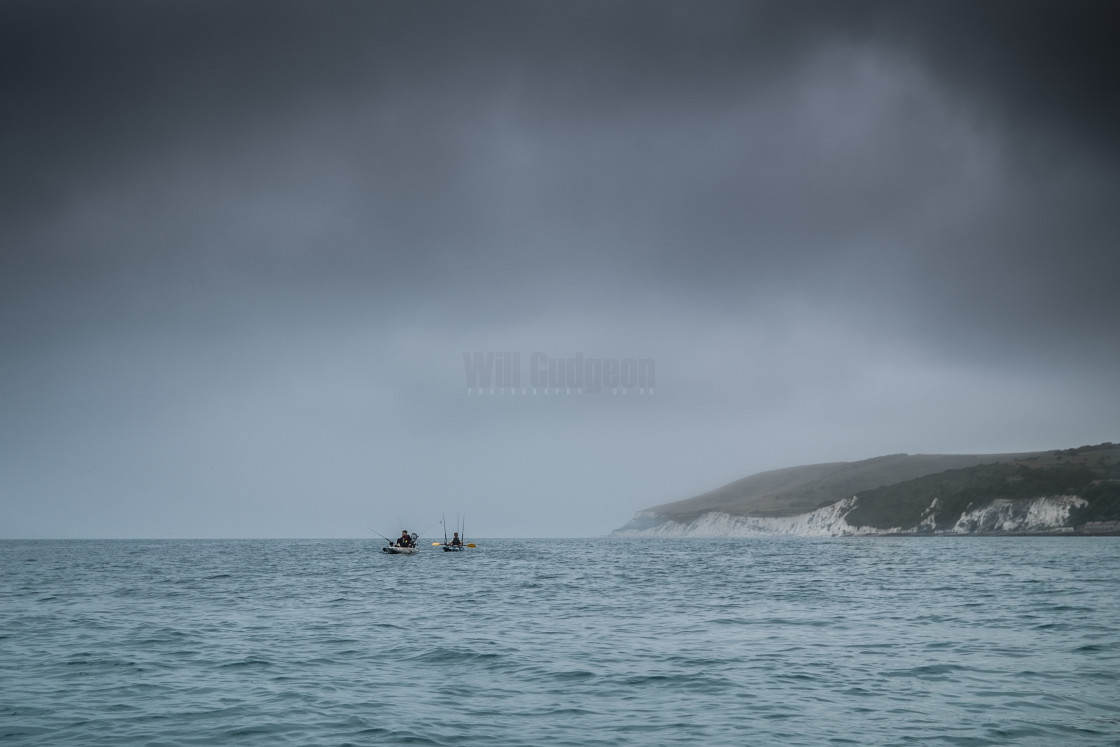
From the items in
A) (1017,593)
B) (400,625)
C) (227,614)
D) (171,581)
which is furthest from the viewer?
(171,581)

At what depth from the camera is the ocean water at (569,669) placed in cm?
1523

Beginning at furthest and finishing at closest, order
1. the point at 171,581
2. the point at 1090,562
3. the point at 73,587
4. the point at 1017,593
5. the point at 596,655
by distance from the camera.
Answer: the point at 1090,562 → the point at 171,581 → the point at 73,587 → the point at 1017,593 → the point at 596,655

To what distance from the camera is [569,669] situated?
69.6ft

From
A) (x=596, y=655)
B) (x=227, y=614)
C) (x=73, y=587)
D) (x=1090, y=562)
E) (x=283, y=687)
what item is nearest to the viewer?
(x=283, y=687)

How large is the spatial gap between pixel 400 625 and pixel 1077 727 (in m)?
22.3

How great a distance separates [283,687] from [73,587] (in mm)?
40392

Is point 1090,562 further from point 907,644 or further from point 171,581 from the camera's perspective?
point 171,581

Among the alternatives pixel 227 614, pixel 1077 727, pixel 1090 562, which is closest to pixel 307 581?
pixel 227 614

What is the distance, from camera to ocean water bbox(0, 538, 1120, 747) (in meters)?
15.2

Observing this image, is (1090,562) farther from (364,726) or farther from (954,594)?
(364,726)

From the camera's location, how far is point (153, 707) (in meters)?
17.3

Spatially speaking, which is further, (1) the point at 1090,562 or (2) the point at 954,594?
(1) the point at 1090,562

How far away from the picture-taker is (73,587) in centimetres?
5106

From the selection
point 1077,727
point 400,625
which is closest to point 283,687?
point 400,625
